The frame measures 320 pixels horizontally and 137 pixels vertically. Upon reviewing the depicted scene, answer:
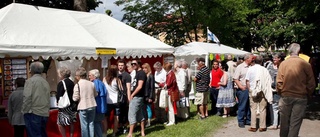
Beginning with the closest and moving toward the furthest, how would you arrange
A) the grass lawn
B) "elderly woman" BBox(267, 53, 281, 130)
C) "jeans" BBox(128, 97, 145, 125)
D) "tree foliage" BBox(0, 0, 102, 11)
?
"jeans" BBox(128, 97, 145, 125) → the grass lawn → "elderly woman" BBox(267, 53, 281, 130) → "tree foliage" BBox(0, 0, 102, 11)

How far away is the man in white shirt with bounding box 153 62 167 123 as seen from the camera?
9297mm

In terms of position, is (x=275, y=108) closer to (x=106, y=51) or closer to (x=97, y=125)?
(x=97, y=125)

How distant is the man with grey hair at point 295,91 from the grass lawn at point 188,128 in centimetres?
258

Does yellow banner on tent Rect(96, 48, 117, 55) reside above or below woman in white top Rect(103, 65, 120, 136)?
above

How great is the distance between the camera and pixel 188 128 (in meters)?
8.97

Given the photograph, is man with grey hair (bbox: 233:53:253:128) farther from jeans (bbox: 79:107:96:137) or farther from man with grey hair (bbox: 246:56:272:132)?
jeans (bbox: 79:107:96:137)

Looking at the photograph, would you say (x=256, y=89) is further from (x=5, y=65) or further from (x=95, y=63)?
(x=5, y=65)

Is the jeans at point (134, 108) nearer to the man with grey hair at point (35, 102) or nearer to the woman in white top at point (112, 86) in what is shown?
the woman in white top at point (112, 86)

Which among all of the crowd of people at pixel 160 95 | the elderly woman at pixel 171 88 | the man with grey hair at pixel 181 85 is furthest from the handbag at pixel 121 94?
the man with grey hair at pixel 181 85

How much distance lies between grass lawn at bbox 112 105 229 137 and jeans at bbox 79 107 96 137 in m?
1.82

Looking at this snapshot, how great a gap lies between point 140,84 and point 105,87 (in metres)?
0.76

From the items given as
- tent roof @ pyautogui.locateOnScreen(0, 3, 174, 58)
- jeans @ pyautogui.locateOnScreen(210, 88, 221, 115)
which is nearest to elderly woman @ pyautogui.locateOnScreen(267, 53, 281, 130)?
jeans @ pyautogui.locateOnScreen(210, 88, 221, 115)

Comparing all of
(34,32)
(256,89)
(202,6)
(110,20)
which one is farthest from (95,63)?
(202,6)

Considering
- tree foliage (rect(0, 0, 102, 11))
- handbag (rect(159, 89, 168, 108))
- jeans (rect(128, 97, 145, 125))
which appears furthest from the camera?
tree foliage (rect(0, 0, 102, 11))
